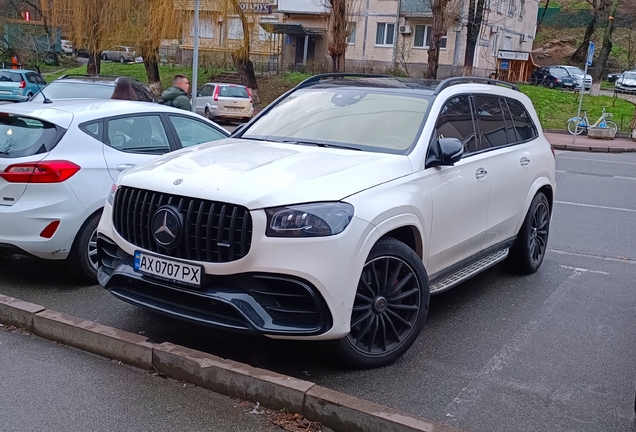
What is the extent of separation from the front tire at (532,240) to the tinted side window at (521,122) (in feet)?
1.98

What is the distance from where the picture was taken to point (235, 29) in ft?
111

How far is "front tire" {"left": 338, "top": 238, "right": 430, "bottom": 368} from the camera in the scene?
4457 mm

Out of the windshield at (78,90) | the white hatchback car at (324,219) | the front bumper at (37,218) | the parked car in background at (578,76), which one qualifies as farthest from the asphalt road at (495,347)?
the parked car in background at (578,76)

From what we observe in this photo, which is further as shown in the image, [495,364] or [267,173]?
[495,364]

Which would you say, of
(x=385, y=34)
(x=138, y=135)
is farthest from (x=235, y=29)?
(x=138, y=135)

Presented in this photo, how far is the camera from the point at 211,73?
4372 cm

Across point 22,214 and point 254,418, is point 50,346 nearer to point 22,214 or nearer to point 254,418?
point 22,214

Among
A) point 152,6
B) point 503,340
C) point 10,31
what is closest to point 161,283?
point 503,340

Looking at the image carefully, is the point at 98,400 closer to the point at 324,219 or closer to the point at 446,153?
the point at 324,219

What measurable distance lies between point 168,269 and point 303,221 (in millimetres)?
909

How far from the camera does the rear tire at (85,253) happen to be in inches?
236

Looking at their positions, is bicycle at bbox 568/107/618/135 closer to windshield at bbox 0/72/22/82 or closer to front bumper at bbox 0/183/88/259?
windshield at bbox 0/72/22/82

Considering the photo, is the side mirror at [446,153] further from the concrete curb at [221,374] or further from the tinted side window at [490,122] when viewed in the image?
the concrete curb at [221,374]

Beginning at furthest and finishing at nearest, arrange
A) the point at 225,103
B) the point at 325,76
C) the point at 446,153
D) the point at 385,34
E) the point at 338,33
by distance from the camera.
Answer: the point at 385,34 → the point at 338,33 → the point at 225,103 → the point at 325,76 → the point at 446,153
